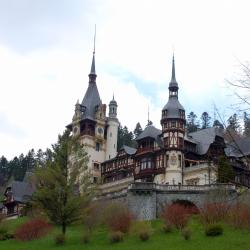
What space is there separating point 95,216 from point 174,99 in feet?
94.5

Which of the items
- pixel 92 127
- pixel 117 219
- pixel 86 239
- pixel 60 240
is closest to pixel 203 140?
pixel 92 127

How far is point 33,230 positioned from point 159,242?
11057 mm

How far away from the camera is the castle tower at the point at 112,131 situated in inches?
3179

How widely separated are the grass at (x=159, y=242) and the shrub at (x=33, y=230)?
1.97ft

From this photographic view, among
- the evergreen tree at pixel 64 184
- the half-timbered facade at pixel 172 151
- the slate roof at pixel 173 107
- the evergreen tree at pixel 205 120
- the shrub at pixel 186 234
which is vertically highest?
the evergreen tree at pixel 205 120

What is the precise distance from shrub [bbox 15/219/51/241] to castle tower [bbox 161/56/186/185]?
2373 centimetres

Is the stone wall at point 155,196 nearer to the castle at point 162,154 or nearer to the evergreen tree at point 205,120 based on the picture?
the castle at point 162,154

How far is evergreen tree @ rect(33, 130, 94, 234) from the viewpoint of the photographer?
39469mm

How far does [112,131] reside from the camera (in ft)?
270

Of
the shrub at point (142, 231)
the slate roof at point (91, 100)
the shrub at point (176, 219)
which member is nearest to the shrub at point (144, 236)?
the shrub at point (142, 231)

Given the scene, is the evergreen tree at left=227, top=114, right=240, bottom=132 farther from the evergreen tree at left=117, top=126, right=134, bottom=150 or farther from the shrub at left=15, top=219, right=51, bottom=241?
the evergreen tree at left=117, top=126, right=134, bottom=150

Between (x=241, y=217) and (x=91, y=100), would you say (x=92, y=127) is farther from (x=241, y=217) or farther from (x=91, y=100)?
(x=241, y=217)

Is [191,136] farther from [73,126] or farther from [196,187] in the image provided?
[73,126]

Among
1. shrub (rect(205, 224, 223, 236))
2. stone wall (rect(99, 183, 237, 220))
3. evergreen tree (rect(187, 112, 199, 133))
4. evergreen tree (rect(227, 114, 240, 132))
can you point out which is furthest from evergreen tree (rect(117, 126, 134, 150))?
evergreen tree (rect(227, 114, 240, 132))
